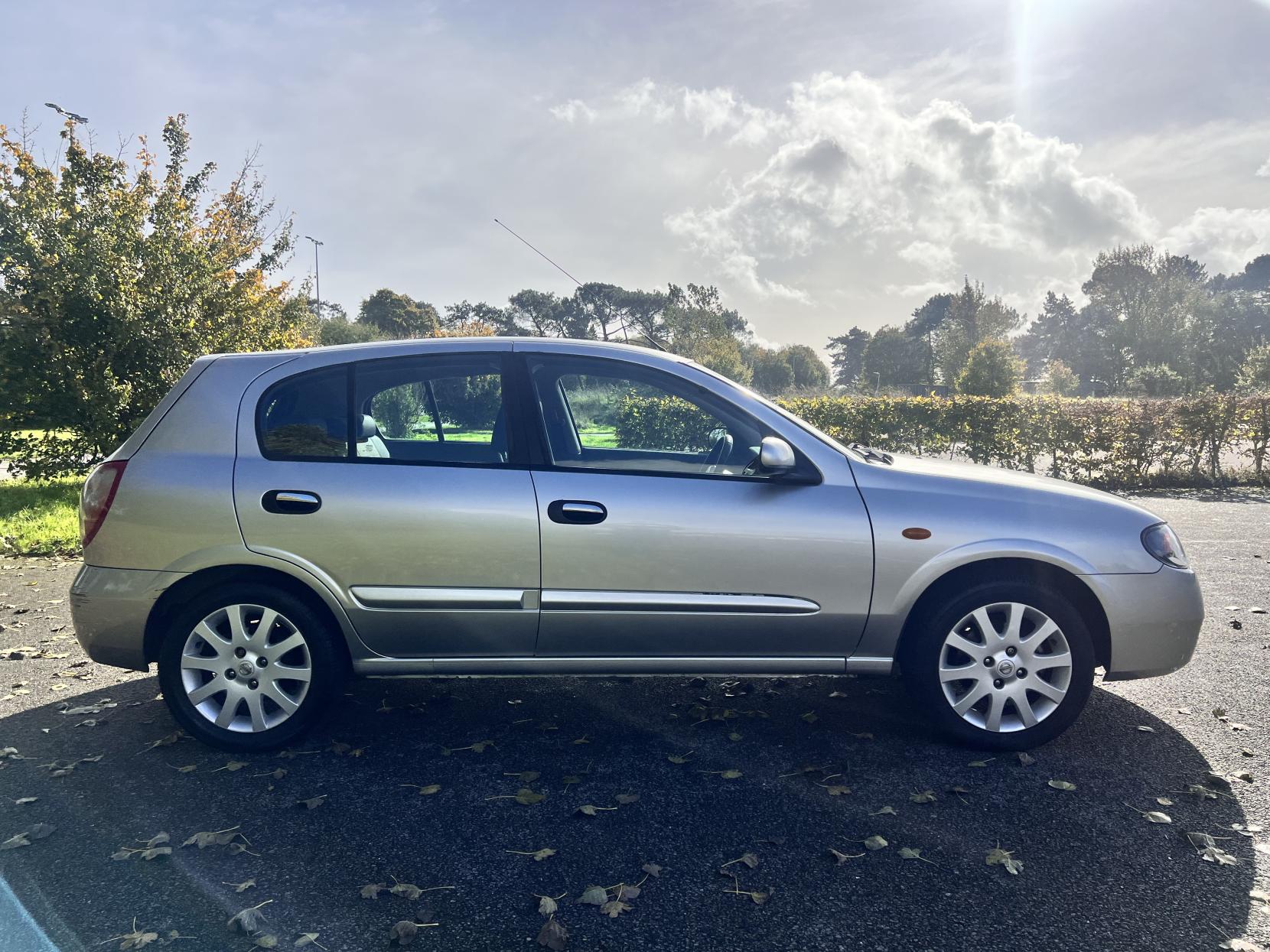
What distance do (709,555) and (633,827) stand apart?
3.70 ft

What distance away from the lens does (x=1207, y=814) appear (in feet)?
10.3

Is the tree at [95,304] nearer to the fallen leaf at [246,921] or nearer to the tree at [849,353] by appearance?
the fallen leaf at [246,921]

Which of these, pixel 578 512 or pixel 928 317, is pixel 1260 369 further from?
pixel 928 317

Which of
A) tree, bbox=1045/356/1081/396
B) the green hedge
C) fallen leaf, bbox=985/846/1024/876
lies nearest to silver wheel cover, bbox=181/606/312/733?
fallen leaf, bbox=985/846/1024/876

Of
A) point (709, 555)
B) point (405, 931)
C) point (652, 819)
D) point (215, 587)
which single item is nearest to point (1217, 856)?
point (652, 819)

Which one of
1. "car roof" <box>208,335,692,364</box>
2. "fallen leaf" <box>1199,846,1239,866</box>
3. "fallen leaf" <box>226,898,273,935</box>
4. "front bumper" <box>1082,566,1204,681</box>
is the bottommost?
"fallen leaf" <box>226,898,273,935</box>

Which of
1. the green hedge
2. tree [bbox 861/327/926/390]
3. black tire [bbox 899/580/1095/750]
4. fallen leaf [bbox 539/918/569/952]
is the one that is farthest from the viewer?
tree [bbox 861/327/926/390]

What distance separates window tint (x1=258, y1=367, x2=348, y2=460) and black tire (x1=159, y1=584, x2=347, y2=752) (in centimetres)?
63

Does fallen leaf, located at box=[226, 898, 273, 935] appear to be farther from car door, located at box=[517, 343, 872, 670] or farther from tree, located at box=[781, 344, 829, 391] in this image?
tree, located at box=[781, 344, 829, 391]

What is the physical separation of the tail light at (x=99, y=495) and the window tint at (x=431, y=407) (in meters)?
1.07

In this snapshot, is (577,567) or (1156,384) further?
(1156,384)

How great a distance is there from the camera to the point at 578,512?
3.55 meters

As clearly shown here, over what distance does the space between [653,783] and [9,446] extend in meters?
10.7

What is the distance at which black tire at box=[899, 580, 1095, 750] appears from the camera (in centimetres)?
362
